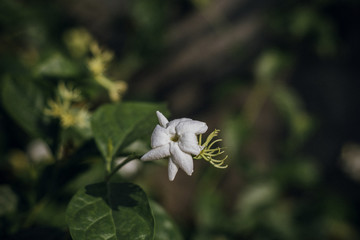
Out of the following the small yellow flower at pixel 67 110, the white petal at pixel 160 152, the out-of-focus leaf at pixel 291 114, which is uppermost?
the out-of-focus leaf at pixel 291 114

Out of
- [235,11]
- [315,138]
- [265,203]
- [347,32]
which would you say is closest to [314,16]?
[347,32]

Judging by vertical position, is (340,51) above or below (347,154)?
above

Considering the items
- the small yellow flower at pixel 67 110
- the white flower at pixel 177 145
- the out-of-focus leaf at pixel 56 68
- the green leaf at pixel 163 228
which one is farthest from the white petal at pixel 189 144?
the out-of-focus leaf at pixel 56 68

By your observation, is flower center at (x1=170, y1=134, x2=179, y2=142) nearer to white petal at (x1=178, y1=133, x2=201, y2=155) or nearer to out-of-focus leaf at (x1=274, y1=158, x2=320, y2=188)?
white petal at (x1=178, y1=133, x2=201, y2=155)

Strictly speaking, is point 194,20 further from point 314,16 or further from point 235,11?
point 314,16

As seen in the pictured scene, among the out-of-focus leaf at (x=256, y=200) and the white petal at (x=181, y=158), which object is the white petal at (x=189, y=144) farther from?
the out-of-focus leaf at (x=256, y=200)

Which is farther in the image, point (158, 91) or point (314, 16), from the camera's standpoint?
point (158, 91)

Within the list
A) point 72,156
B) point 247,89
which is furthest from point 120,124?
point 247,89
